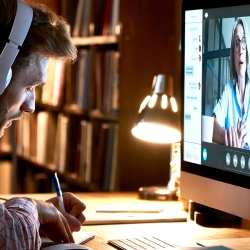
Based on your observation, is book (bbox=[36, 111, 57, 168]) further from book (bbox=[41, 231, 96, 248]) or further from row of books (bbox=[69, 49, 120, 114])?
book (bbox=[41, 231, 96, 248])

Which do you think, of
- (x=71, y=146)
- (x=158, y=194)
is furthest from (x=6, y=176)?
(x=158, y=194)

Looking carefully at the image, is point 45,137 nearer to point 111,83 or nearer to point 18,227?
point 111,83

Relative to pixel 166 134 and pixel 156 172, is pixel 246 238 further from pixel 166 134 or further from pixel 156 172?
pixel 156 172

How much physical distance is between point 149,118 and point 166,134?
0.10 m

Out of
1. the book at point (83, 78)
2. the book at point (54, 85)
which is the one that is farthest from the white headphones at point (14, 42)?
the book at point (54, 85)

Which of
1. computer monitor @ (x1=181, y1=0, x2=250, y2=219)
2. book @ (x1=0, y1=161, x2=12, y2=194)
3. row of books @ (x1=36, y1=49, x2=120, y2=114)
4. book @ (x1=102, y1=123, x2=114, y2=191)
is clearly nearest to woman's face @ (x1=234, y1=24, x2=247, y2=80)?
computer monitor @ (x1=181, y1=0, x2=250, y2=219)

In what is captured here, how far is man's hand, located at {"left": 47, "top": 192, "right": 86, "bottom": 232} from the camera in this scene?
1.54m

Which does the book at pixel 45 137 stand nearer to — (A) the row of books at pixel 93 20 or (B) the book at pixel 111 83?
(A) the row of books at pixel 93 20

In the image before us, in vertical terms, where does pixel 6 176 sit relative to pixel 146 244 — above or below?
below

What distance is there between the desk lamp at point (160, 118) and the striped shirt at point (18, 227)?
782mm

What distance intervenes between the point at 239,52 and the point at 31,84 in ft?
1.63

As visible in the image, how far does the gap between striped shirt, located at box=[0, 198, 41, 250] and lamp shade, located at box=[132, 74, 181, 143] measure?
78 cm

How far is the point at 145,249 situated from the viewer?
4.66 feet

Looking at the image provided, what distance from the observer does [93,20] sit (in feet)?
10.4
